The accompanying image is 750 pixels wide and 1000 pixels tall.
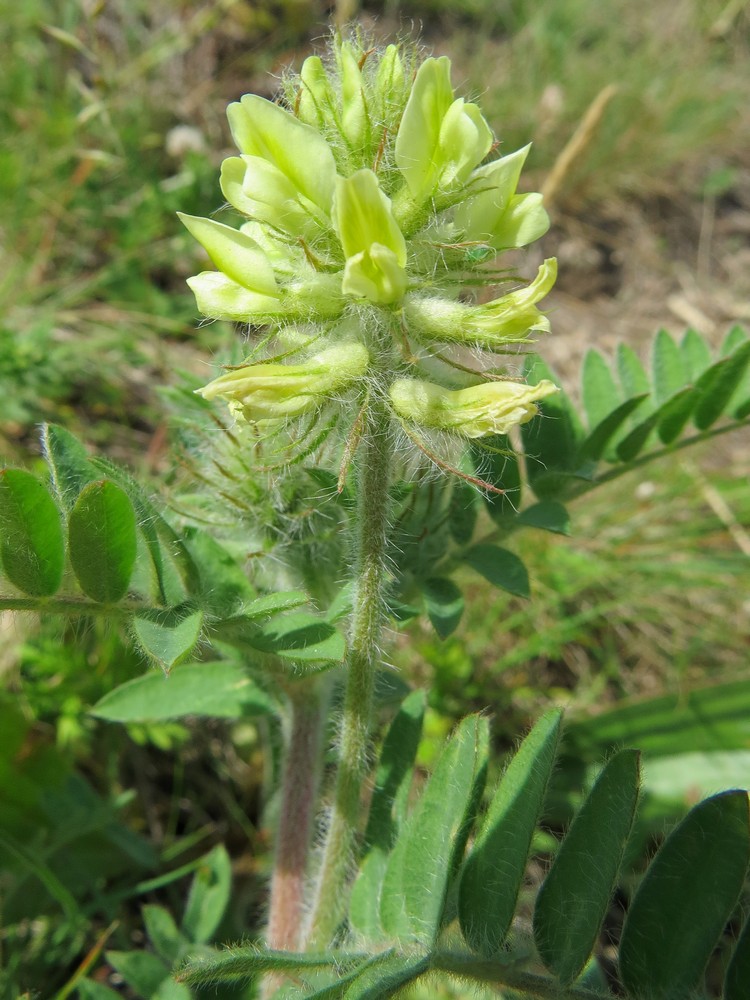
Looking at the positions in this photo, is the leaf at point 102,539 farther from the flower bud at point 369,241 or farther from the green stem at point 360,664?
the flower bud at point 369,241

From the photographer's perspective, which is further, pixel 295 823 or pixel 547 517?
pixel 295 823

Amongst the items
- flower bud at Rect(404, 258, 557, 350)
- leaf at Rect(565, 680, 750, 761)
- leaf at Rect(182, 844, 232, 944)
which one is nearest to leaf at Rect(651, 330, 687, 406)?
flower bud at Rect(404, 258, 557, 350)

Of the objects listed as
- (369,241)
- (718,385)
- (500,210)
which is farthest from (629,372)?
(369,241)

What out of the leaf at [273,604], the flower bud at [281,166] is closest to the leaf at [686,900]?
the leaf at [273,604]

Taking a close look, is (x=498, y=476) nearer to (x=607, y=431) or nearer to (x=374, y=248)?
(x=607, y=431)

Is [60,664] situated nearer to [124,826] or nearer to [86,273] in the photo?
[124,826]

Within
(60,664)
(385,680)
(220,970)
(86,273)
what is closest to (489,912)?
(220,970)

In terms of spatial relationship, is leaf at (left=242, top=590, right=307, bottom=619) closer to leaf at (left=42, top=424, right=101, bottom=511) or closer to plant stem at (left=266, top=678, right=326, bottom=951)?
leaf at (left=42, top=424, right=101, bottom=511)
